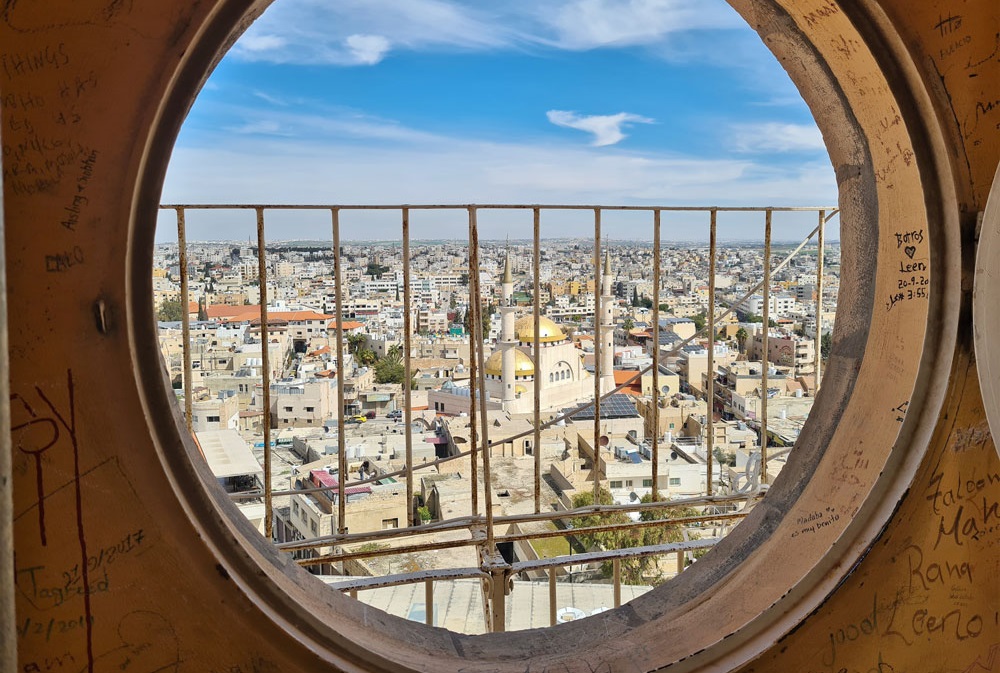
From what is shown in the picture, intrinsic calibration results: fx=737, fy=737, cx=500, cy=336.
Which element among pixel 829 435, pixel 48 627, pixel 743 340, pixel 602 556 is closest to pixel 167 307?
pixel 602 556

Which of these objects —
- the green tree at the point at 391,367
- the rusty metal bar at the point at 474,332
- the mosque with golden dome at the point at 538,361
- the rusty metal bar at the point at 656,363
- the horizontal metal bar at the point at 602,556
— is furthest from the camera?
the green tree at the point at 391,367

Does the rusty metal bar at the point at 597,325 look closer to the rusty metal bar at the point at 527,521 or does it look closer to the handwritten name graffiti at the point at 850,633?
the rusty metal bar at the point at 527,521

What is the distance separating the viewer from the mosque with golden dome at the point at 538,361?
5691 mm

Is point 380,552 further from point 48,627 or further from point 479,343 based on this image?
point 48,627

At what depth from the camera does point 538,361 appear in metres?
3.21

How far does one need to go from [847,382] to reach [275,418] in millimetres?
23320

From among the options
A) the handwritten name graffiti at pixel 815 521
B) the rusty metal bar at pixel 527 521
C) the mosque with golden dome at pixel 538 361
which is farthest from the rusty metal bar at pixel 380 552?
the handwritten name graffiti at pixel 815 521

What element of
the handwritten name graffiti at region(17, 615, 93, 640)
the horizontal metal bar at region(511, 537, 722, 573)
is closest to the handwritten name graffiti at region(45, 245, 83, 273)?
the handwritten name graffiti at region(17, 615, 93, 640)

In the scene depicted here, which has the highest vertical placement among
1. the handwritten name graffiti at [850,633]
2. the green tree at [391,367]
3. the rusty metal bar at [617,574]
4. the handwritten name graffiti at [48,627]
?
the handwritten name graffiti at [48,627]

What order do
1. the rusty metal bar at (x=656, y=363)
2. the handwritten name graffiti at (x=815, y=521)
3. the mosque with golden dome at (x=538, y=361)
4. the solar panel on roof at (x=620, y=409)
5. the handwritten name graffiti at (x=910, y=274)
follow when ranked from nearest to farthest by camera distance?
the handwritten name graffiti at (x=910, y=274), the handwritten name graffiti at (x=815, y=521), the rusty metal bar at (x=656, y=363), the mosque with golden dome at (x=538, y=361), the solar panel on roof at (x=620, y=409)

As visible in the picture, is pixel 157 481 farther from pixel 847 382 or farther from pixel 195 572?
pixel 847 382

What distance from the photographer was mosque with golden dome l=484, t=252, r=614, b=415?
5.69 m

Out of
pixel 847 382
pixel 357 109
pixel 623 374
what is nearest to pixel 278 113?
pixel 357 109

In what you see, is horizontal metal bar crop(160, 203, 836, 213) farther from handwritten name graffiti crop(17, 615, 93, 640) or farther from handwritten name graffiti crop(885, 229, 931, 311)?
handwritten name graffiti crop(17, 615, 93, 640)
